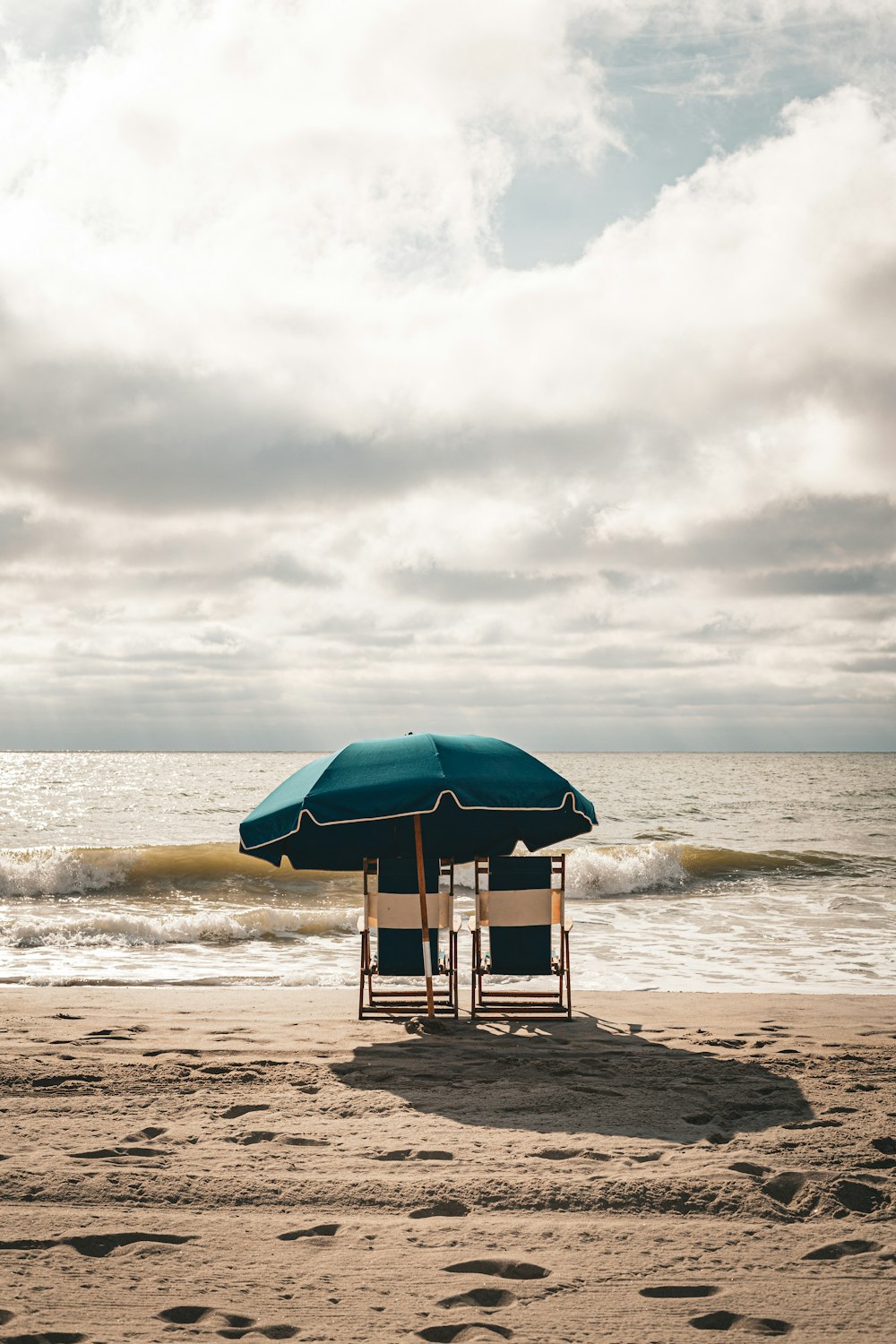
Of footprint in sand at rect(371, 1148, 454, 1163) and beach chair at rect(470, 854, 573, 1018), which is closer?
footprint in sand at rect(371, 1148, 454, 1163)

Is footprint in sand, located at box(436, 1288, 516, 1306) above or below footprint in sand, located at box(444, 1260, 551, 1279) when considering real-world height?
above

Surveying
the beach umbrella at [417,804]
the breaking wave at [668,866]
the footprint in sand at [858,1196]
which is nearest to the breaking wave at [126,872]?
the breaking wave at [668,866]

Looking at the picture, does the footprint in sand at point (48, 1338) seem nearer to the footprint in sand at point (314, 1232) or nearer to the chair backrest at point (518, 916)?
the footprint in sand at point (314, 1232)

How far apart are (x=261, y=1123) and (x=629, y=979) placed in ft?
19.7

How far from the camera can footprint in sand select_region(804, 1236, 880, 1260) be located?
352 centimetres

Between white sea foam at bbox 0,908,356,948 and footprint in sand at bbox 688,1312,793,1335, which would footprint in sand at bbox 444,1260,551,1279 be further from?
white sea foam at bbox 0,908,356,948

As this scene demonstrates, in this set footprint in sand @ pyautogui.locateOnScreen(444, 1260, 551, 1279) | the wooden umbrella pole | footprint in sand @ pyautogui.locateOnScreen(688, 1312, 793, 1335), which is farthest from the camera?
the wooden umbrella pole

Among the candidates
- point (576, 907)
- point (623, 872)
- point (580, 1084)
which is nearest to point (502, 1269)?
point (580, 1084)

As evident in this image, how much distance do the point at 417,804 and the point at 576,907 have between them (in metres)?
10.7

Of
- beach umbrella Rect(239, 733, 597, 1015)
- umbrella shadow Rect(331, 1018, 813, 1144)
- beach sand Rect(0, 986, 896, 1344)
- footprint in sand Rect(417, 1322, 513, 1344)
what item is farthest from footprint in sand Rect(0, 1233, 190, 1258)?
beach umbrella Rect(239, 733, 597, 1015)

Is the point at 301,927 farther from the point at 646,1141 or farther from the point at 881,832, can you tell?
the point at 881,832

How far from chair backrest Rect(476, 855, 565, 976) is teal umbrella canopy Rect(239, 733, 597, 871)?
491mm

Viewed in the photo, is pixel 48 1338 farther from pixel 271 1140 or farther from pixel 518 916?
pixel 518 916

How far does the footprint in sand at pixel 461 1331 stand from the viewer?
9.86ft
